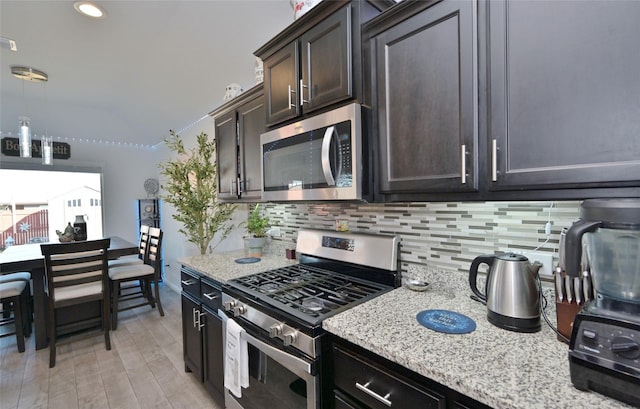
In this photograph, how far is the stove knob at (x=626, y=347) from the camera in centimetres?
64

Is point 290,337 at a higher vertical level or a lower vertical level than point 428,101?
lower

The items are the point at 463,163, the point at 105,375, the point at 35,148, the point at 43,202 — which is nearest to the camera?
the point at 463,163

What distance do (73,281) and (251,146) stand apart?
2165 mm

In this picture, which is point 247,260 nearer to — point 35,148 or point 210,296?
point 210,296

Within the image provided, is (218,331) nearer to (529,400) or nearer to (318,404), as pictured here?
(318,404)

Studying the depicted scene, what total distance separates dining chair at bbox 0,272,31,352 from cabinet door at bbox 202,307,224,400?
210cm

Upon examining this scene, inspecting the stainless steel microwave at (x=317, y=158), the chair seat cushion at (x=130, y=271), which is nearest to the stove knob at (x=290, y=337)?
the stainless steel microwave at (x=317, y=158)

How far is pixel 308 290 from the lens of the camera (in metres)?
1.50

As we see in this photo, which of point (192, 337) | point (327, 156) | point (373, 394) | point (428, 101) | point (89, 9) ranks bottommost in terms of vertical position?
point (192, 337)

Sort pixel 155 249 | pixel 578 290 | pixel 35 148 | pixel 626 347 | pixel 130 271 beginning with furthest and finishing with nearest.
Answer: pixel 35 148, pixel 155 249, pixel 130 271, pixel 578 290, pixel 626 347

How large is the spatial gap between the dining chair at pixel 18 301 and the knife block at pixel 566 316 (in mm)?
3948

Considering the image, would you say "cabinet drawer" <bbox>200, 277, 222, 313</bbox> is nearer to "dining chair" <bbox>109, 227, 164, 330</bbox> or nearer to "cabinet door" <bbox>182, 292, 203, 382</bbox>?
"cabinet door" <bbox>182, 292, 203, 382</bbox>

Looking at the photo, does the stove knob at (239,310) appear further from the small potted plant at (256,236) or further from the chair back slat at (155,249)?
the chair back slat at (155,249)

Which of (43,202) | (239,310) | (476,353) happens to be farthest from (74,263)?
(476,353)
